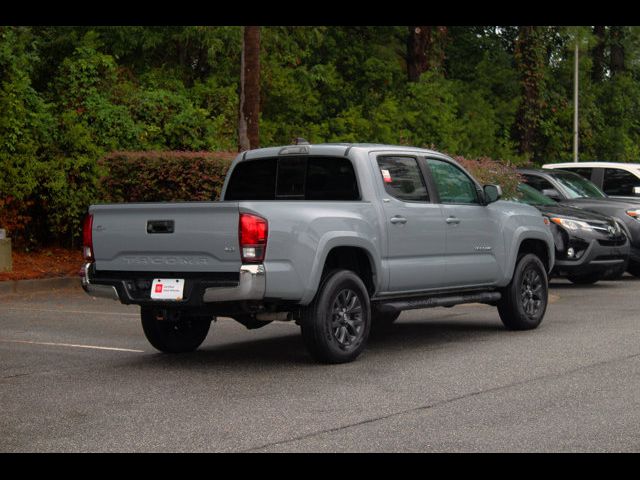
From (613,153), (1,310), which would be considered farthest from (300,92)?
(1,310)

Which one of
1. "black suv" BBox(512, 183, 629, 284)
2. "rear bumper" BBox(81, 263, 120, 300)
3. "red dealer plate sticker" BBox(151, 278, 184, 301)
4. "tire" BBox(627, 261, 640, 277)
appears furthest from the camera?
"tire" BBox(627, 261, 640, 277)

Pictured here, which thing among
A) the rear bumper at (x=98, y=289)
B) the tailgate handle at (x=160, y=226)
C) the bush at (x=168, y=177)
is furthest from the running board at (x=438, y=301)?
the bush at (x=168, y=177)

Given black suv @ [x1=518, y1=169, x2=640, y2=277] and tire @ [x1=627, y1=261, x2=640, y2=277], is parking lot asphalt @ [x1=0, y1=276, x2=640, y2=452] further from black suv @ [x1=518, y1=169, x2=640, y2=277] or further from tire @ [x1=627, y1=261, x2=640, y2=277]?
tire @ [x1=627, y1=261, x2=640, y2=277]

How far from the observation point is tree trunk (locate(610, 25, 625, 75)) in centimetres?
5256

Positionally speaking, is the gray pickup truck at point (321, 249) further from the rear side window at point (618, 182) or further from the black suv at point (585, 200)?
the rear side window at point (618, 182)

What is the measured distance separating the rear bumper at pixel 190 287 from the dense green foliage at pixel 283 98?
8.24 meters

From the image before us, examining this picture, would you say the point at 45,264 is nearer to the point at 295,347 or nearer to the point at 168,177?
the point at 168,177

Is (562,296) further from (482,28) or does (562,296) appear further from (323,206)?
(482,28)

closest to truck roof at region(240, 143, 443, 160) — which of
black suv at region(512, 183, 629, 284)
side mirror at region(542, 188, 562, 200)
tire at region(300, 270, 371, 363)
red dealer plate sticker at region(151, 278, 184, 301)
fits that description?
tire at region(300, 270, 371, 363)

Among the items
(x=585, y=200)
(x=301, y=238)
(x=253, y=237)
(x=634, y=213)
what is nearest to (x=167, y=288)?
(x=253, y=237)

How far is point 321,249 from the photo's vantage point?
9.95 m

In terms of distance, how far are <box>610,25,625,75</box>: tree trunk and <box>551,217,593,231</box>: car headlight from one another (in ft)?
119

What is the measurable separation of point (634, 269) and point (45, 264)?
32.0 ft

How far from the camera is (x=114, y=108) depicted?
883 inches
